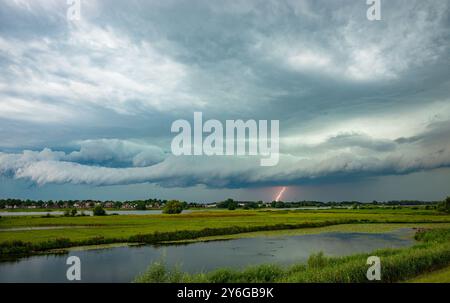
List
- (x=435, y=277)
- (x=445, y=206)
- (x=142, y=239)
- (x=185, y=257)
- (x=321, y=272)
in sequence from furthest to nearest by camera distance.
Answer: (x=445, y=206), (x=142, y=239), (x=185, y=257), (x=321, y=272), (x=435, y=277)

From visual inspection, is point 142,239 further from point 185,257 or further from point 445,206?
point 445,206

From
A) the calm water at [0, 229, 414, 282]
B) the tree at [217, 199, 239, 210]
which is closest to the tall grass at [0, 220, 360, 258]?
the calm water at [0, 229, 414, 282]

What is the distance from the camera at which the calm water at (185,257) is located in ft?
77.2

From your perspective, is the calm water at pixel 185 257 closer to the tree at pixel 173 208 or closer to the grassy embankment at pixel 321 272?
the grassy embankment at pixel 321 272

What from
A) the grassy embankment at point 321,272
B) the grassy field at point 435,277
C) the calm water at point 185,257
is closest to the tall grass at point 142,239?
the calm water at point 185,257

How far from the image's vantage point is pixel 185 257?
30.1 m

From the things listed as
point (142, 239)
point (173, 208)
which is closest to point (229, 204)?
point (173, 208)

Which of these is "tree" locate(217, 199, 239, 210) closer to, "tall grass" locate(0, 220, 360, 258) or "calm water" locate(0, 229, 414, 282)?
"tall grass" locate(0, 220, 360, 258)

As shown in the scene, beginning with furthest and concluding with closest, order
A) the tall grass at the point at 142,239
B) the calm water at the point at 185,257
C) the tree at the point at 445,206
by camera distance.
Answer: the tree at the point at 445,206
the tall grass at the point at 142,239
the calm water at the point at 185,257

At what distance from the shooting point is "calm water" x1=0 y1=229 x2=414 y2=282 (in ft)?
77.2
